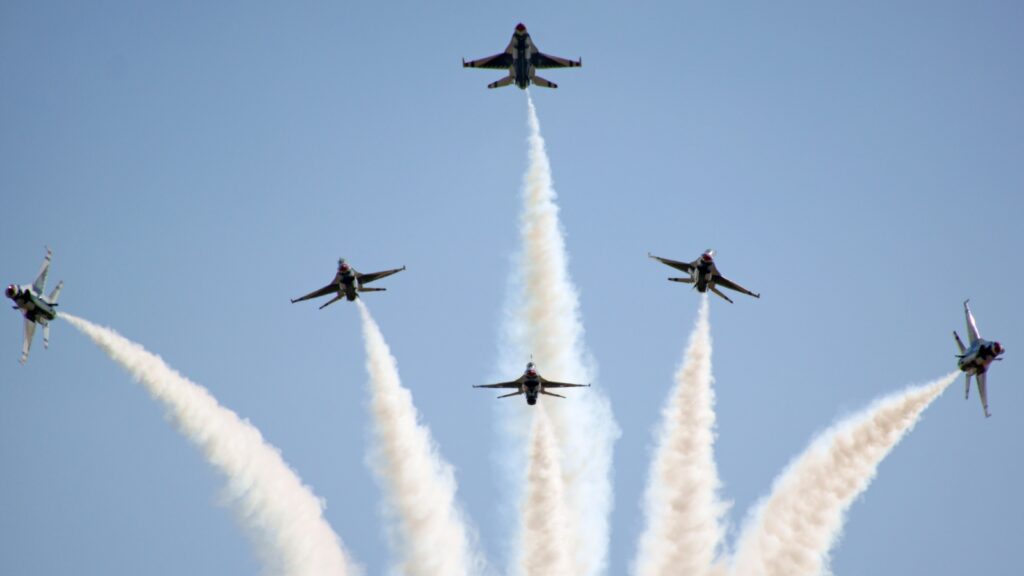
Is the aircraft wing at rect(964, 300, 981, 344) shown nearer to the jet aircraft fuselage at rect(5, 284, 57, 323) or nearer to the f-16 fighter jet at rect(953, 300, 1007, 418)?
the f-16 fighter jet at rect(953, 300, 1007, 418)

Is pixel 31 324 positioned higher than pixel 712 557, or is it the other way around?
pixel 31 324

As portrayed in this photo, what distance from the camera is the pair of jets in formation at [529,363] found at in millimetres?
128125

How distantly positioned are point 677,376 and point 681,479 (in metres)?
6.04

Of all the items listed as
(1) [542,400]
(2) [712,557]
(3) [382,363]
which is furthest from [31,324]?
(2) [712,557]

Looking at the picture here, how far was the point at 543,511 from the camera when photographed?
135 meters

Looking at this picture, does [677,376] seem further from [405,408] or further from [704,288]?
[405,408]

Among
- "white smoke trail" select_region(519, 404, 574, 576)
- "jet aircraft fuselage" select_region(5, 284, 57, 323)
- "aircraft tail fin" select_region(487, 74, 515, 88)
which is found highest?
"aircraft tail fin" select_region(487, 74, 515, 88)

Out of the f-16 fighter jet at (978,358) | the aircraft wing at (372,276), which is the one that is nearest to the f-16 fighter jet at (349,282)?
the aircraft wing at (372,276)

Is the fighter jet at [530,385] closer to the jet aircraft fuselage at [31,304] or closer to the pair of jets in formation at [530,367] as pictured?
the pair of jets in formation at [530,367]

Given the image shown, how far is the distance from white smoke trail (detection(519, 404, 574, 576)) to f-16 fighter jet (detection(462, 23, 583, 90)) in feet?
62.0

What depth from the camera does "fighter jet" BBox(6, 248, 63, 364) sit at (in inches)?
5138

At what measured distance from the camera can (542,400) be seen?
139 meters

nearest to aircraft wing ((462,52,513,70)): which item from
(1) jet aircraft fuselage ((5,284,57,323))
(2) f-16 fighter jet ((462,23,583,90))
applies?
(2) f-16 fighter jet ((462,23,583,90))

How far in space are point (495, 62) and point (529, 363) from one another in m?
17.0
